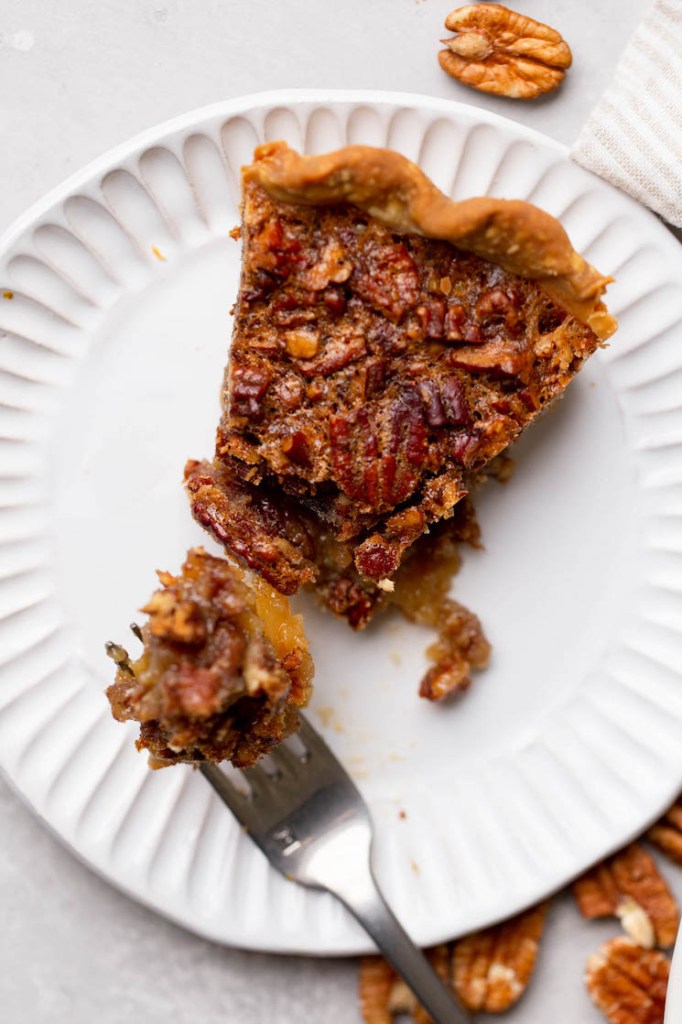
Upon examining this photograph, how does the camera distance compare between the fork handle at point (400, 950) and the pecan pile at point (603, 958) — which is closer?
the fork handle at point (400, 950)

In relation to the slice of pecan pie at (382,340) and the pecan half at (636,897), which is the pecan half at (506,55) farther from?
the pecan half at (636,897)

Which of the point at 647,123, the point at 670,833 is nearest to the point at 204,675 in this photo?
the point at 670,833

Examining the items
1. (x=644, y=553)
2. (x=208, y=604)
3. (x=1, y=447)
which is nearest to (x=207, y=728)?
(x=208, y=604)

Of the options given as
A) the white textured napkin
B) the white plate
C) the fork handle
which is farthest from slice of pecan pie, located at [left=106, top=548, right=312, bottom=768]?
the white textured napkin

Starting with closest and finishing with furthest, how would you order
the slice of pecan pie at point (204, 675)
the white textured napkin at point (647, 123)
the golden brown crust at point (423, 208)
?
the slice of pecan pie at point (204, 675) < the golden brown crust at point (423, 208) < the white textured napkin at point (647, 123)

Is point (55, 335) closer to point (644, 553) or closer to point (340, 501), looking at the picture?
point (340, 501)

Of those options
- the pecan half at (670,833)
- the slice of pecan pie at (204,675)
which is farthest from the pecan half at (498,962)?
the slice of pecan pie at (204,675)

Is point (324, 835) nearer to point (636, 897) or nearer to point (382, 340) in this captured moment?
point (636, 897)

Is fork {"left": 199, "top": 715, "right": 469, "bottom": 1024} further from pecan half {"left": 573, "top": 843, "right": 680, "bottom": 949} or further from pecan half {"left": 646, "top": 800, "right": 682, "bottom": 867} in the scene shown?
pecan half {"left": 646, "top": 800, "right": 682, "bottom": 867}
